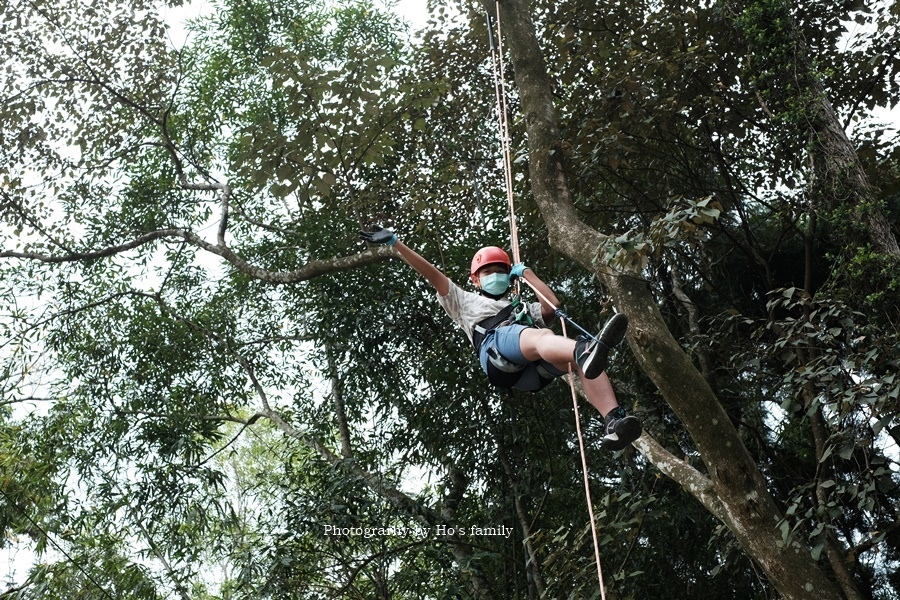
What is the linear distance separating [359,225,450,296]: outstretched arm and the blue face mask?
14 cm

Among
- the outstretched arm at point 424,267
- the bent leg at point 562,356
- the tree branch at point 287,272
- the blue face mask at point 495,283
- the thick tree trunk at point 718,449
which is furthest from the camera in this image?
the tree branch at point 287,272

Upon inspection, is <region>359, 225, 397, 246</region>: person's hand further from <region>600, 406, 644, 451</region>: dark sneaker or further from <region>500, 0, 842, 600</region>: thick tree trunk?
<region>600, 406, 644, 451</region>: dark sneaker

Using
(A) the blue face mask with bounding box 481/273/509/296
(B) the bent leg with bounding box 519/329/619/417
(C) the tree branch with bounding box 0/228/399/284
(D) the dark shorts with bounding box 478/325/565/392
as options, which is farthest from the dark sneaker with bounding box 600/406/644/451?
(C) the tree branch with bounding box 0/228/399/284

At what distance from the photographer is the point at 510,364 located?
3.27 m

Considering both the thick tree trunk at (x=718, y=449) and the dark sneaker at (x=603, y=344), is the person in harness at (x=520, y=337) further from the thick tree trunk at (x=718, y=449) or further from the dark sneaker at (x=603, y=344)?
the thick tree trunk at (x=718, y=449)

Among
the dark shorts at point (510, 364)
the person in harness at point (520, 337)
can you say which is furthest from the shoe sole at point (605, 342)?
the dark shorts at point (510, 364)

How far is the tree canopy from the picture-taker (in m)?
4.84

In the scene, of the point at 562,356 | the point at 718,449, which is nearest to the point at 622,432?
the point at 562,356

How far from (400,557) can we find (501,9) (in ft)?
11.5

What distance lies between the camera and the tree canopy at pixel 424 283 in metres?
4.84

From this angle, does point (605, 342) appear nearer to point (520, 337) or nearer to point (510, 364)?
point (520, 337)

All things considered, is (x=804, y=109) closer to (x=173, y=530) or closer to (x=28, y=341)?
(x=173, y=530)

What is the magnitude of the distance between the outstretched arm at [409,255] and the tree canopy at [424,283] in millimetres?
686

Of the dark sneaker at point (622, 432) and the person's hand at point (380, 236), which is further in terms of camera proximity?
the person's hand at point (380, 236)
